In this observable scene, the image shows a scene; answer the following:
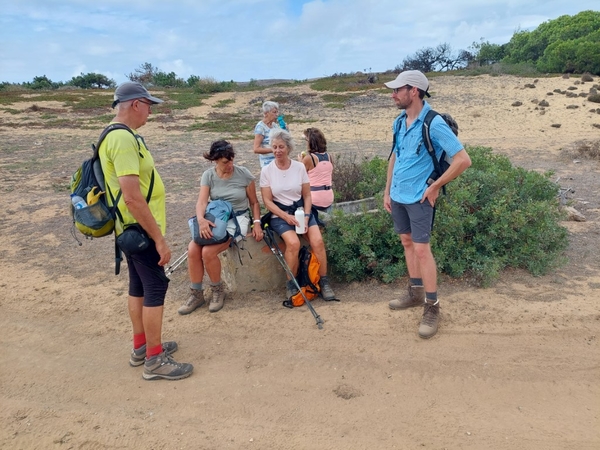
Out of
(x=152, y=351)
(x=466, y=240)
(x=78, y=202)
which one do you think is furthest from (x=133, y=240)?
(x=466, y=240)

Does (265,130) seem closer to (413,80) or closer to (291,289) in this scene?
(291,289)

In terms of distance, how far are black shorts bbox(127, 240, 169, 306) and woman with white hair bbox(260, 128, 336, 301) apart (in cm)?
147

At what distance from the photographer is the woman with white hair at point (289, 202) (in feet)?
14.9

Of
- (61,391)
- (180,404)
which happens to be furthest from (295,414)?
(61,391)

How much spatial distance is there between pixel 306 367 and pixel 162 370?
0.99m

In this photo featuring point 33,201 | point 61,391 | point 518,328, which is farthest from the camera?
point 33,201

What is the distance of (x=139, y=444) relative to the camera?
276 centimetres

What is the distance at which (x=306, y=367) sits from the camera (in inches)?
136

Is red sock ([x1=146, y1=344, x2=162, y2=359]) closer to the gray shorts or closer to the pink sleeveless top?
the gray shorts

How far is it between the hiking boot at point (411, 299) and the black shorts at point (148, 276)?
76.7 inches

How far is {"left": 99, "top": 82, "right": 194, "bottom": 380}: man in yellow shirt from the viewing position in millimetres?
2889

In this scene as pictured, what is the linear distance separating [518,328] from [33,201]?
8043 mm

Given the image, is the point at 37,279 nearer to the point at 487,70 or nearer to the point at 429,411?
the point at 429,411

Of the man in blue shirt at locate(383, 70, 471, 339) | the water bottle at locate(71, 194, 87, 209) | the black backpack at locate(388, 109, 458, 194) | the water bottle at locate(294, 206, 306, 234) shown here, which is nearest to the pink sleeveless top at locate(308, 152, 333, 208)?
the water bottle at locate(294, 206, 306, 234)
